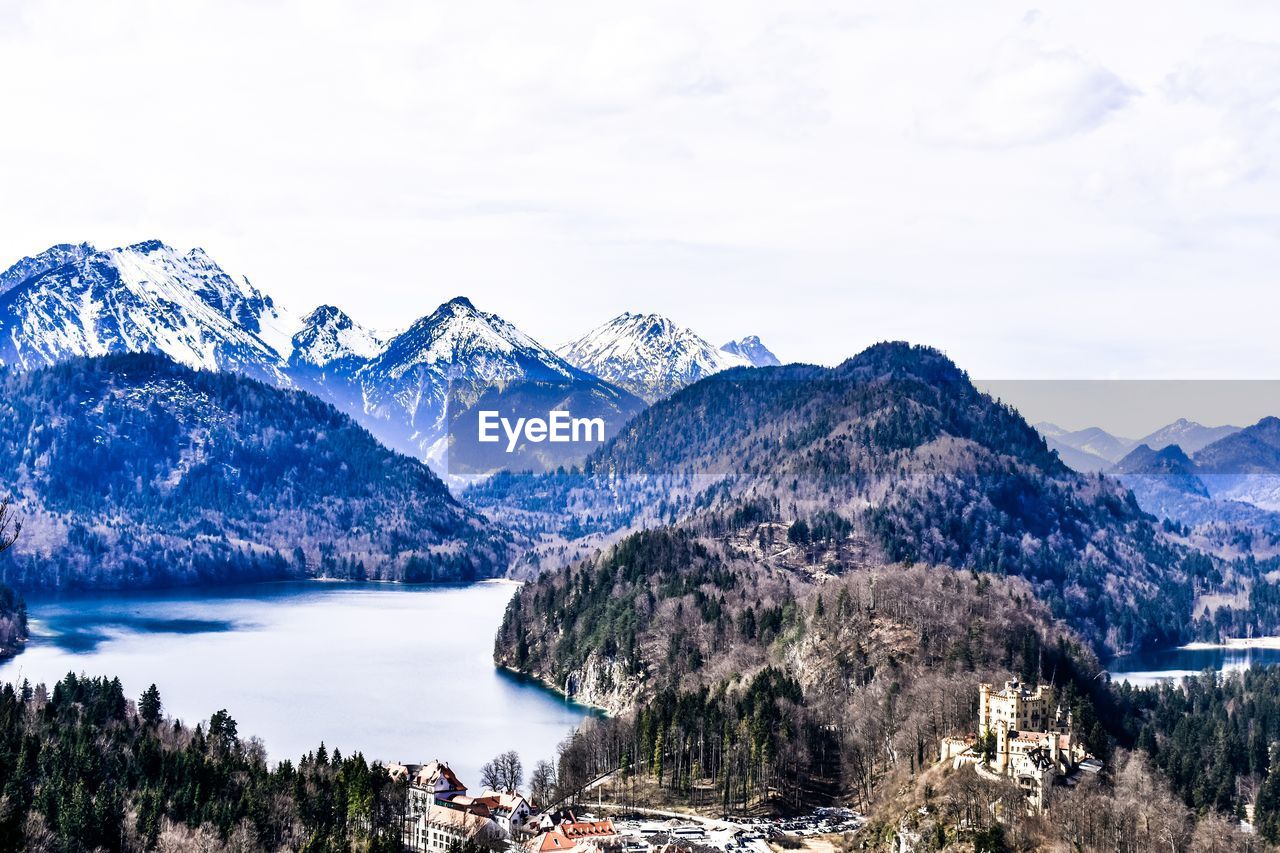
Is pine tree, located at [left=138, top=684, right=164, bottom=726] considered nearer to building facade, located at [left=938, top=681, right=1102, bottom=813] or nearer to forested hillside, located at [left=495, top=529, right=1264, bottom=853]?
forested hillside, located at [left=495, top=529, right=1264, bottom=853]

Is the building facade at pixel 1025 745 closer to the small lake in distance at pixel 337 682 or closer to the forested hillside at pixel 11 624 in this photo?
the small lake in distance at pixel 337 682

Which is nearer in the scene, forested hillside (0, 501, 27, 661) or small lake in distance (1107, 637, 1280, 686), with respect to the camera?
small lake in distance (1107, 637, 1280, 686)

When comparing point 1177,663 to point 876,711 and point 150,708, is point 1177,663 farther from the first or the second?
point 150,708

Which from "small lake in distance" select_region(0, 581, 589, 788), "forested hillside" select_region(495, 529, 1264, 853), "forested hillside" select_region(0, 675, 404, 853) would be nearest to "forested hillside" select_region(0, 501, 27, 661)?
"small lake in distance" select_region(0, 581, 589, 788)

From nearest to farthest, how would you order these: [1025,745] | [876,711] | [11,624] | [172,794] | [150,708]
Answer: [172,794] → [1025,745] → [876,711] → [150,708] → [11,624]

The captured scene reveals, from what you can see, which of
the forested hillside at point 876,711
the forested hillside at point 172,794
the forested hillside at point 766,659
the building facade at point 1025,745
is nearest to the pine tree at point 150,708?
the forested hillside at point 172,794

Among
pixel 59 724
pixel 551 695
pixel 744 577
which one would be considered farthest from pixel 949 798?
pixel 744 577

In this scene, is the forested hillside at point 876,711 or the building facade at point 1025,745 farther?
the building facade at point 1025,745

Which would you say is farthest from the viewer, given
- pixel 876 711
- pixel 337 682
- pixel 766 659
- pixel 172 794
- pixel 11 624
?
pixel 11 624

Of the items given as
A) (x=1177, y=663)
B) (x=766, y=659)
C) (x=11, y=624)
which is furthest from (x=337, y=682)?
(x=1177, y=663)
